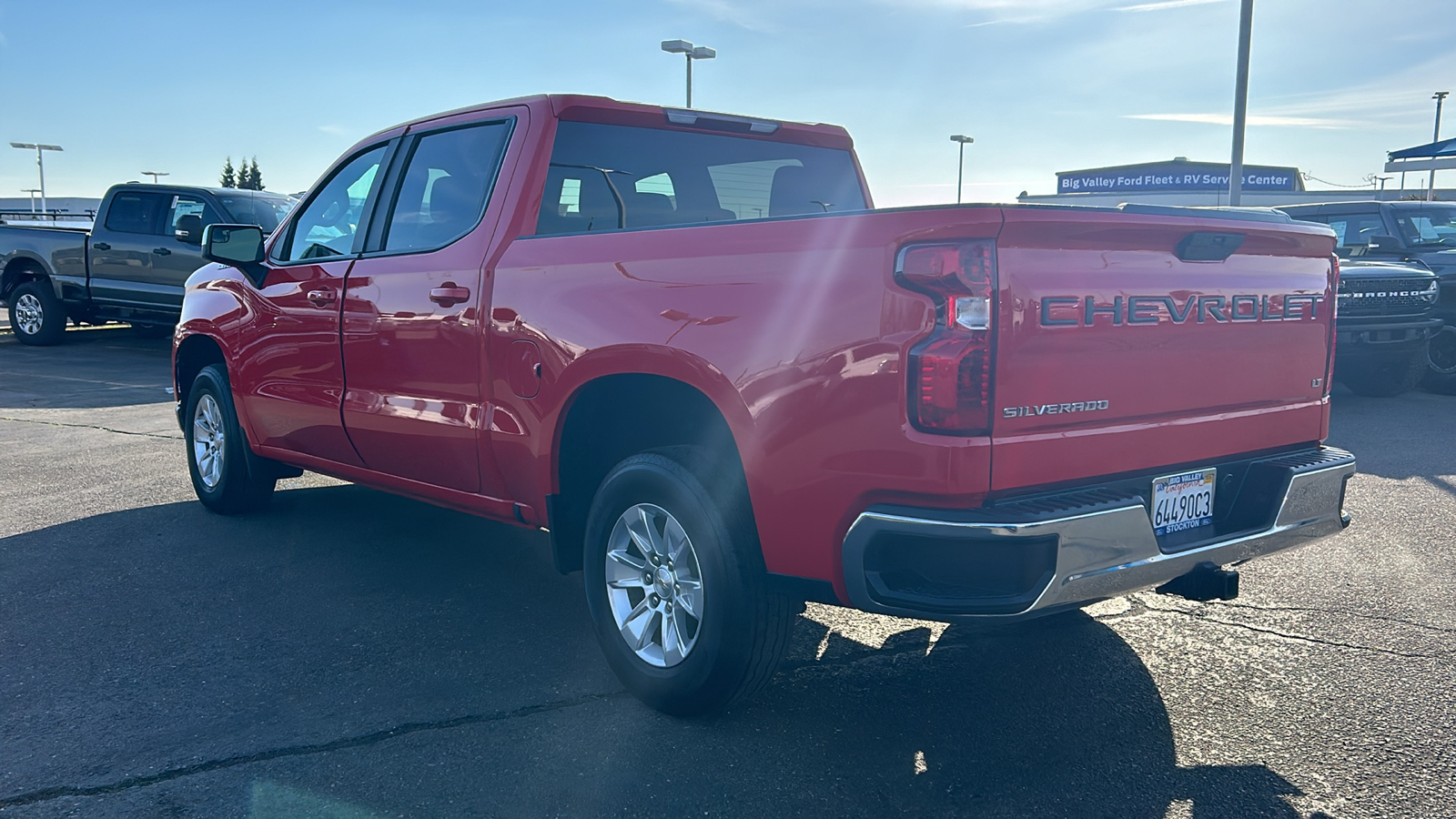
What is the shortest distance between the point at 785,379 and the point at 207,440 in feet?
14.3

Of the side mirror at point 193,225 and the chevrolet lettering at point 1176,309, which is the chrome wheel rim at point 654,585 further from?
the side mirror at point 193,225

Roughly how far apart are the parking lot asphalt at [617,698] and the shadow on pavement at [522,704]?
1cm

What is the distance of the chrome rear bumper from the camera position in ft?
8.93

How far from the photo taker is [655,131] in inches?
180

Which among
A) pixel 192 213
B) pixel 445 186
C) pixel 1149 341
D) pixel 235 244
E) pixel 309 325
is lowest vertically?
pixel 309 325

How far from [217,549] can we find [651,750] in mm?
3106

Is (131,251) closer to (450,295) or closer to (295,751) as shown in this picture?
(450,295)

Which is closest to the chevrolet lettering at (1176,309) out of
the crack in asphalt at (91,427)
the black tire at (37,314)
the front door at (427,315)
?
the front door at (427,315)

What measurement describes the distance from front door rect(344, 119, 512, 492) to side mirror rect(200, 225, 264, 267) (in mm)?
960

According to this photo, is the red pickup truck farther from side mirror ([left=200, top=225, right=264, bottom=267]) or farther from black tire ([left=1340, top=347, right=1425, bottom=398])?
black tire ([left=1340, top=347, right=1425, bottom=398])

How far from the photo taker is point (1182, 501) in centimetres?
321

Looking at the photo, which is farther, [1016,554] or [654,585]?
[654,585]

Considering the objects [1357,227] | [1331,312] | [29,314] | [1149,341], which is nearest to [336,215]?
[1149,341]

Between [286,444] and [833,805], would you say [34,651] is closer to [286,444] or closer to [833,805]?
[286,444]
